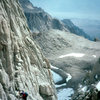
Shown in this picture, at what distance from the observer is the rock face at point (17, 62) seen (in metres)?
22.8

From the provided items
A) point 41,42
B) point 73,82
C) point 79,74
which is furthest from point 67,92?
point 41,42

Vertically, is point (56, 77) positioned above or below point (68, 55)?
below

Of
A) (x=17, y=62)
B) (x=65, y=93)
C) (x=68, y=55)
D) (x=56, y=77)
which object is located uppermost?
(x=17, y=62)

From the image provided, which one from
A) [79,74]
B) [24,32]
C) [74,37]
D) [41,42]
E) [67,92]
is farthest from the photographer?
[74,37]

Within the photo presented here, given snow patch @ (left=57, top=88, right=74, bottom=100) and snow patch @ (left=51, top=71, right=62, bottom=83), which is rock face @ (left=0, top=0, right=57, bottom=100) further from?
snow patch @ (left=51, top=71, right=62, bottom=83)

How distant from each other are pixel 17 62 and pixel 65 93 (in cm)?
3623

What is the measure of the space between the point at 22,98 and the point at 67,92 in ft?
128

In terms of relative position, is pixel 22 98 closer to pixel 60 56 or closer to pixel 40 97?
pixel 40 97

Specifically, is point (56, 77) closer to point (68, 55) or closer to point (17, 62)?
point (68, 55)

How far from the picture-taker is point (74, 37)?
397ft

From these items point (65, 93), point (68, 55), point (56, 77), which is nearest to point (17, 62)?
point (65, 93)

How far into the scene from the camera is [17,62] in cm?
2508

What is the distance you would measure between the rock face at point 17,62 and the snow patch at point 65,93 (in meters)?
23.7

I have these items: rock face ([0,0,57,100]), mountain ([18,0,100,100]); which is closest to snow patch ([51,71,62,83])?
mountain ([18,0,100,100])
